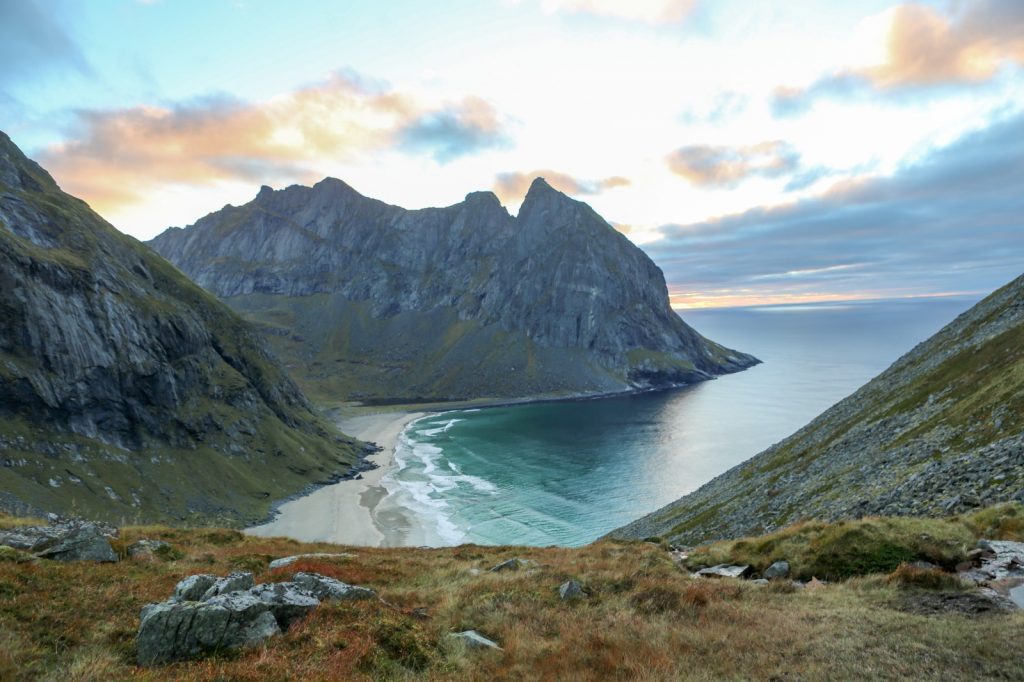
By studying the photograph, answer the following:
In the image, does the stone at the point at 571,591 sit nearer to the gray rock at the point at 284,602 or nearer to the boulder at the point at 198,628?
the gray rock at the point at 284,602

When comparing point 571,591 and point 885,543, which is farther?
point 885,543

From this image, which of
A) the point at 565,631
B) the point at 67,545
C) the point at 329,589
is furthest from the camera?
the point at 67,545

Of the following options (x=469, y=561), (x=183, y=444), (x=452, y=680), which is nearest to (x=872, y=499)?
(x=469, y=561)

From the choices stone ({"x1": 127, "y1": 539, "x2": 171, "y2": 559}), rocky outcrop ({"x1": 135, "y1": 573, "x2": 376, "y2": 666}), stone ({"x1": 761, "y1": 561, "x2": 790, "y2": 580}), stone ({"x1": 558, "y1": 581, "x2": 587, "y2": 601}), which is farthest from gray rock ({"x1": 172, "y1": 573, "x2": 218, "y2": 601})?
stone ({"x1": 761, "y1": 561, "x2": 790, "y2": 580})

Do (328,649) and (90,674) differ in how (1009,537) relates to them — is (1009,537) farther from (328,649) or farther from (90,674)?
(90,674)

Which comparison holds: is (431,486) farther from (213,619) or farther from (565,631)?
(213,619)

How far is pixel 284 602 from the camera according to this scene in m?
14.9

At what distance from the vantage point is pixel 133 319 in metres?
115

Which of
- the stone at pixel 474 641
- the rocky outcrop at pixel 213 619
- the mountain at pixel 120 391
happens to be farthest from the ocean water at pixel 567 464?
the rocky outcrop at pixel 213 619

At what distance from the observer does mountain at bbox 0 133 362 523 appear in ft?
278

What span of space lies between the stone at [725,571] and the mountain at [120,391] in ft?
285

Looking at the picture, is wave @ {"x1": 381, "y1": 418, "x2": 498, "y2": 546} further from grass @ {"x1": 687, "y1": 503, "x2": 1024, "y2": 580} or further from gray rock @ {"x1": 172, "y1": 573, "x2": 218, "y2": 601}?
gray rock @ {"x1": 172, "y1": 573, "x2": 218, "y2": 601}

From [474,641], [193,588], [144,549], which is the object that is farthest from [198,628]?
[144,549]

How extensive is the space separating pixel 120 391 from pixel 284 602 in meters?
117
